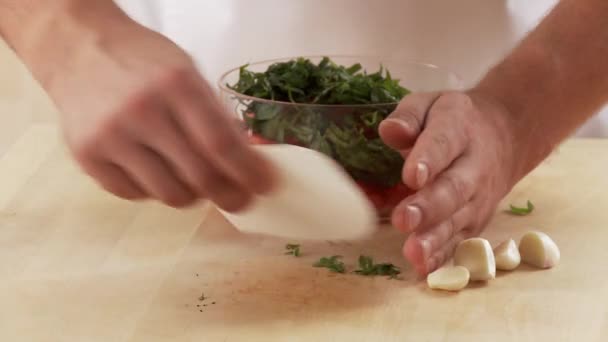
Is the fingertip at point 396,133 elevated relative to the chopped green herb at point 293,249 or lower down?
elevated

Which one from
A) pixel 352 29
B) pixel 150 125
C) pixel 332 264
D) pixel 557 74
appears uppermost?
pixel 352 29

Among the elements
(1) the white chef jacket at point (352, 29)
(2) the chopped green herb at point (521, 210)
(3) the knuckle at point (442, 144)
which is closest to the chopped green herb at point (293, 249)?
(3) the knuckle at point (442, 144)

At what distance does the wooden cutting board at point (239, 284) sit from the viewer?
114 centimetres

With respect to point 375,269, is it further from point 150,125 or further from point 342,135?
point 150,125

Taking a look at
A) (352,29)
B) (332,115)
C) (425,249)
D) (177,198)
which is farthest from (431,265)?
(352,29)

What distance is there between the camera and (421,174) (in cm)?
125

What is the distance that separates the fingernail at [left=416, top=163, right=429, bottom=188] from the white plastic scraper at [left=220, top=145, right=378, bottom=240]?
88mm

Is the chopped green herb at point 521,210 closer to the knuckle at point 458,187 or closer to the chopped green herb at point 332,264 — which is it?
the knuckle at point 458,187

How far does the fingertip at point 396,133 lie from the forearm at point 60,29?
1.14ft

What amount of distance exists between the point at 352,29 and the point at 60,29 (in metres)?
0.73

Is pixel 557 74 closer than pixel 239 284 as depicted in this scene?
No

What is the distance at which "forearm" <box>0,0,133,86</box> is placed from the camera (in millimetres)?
1088

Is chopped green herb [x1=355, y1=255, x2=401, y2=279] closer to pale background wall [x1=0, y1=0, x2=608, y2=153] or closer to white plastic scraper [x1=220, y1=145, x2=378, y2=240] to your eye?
white plastic scraper [x1=220, y1=145, x2=378, y2=240]

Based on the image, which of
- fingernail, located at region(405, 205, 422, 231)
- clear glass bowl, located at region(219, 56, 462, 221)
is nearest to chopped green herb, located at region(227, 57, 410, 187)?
clear glass bowl, located at region(219, 56, 462, 221)
